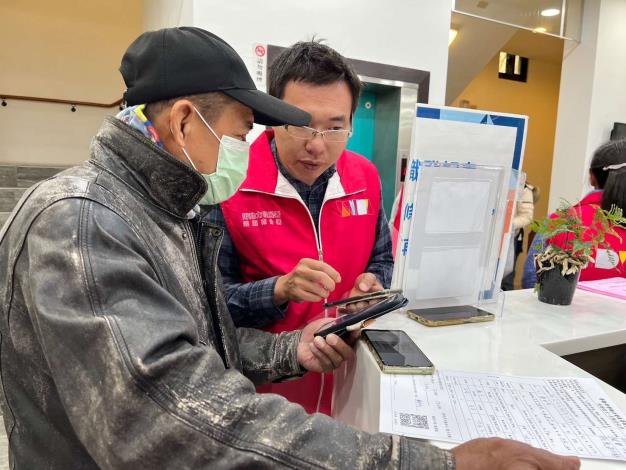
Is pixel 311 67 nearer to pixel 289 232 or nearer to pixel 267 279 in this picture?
pixel 289 232

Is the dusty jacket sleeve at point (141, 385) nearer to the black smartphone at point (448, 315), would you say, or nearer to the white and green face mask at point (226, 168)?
the white and green face mask at point (226, 168)

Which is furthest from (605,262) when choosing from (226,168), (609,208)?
(226,168)

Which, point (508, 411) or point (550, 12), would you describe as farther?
point (550, 12)

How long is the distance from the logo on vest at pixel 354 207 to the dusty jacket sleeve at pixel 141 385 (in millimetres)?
890

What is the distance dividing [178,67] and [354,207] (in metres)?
0.81

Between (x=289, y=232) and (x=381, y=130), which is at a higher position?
(x=381, y=130)

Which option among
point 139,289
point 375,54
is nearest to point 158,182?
point 139,289

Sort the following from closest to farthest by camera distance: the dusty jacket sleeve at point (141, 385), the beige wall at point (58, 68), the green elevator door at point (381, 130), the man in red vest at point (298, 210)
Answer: the dusty jacket sleeve at point (141, 385) < the man in red vest at point (298, 210) < the green elevator door at point (381, 130) < the beige wall at point (58, 68)

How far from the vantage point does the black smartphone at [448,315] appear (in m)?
1.12

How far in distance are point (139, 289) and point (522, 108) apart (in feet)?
24.6

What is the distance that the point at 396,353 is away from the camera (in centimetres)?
91

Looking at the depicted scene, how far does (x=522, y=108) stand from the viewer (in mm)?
6848

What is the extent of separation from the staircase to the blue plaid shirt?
12.2 ft

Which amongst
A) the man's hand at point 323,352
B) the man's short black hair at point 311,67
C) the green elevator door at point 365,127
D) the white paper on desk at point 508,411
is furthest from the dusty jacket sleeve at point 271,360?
the green elevator door at point 365,127
